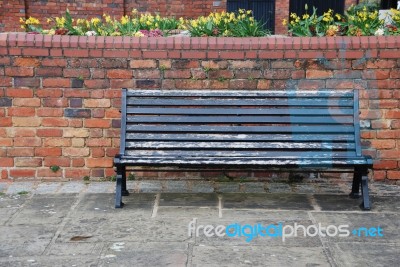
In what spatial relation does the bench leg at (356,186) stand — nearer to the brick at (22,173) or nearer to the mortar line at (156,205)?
the mortar line at (156,205)

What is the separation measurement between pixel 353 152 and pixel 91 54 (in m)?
2.44

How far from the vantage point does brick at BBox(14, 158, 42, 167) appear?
548 cm

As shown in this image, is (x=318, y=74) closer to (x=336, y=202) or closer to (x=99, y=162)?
(x=336, y=202)

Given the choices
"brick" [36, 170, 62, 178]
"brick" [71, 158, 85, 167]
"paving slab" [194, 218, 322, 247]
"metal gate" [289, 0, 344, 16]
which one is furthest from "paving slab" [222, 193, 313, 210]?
"metal gate" [289, 0, 344, 16]

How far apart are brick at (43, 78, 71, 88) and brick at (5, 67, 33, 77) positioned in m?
0.15

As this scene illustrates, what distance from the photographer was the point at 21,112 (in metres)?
5.41

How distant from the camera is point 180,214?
4.53 metres

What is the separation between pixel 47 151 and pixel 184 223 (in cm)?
180

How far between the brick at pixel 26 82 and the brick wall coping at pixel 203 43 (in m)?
0.31

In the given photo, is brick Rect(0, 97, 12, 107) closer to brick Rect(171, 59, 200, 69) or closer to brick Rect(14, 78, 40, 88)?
brick Rect(14, 78, 40, 88)

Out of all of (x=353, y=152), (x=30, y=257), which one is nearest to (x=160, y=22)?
(x=353, y=152)

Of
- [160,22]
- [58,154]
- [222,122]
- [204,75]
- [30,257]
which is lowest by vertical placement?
[30,257]

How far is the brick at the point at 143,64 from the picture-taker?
534 centimetres

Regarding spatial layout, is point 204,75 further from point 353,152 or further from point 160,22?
point 353,152
